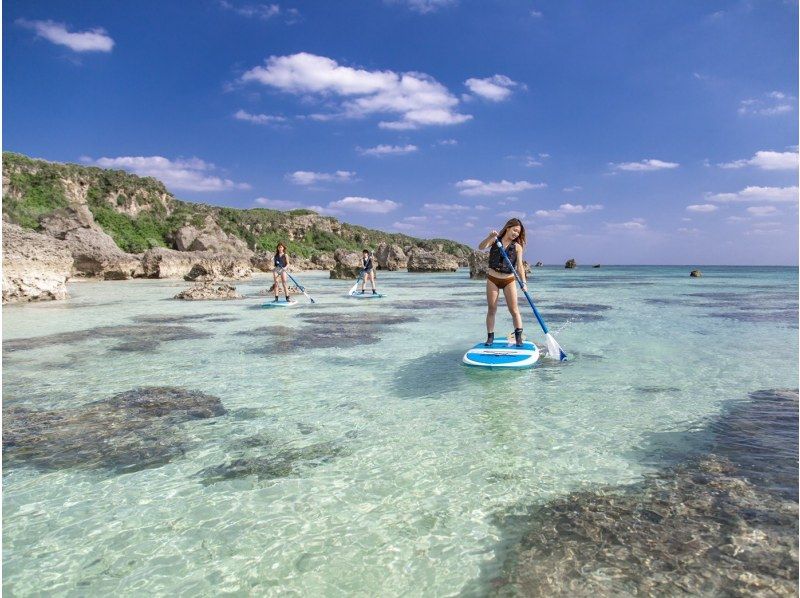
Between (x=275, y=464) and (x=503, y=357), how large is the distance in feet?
16.2

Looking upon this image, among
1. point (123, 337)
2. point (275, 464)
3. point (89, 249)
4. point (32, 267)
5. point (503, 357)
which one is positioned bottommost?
point (275, 464)

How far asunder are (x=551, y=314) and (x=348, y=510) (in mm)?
14827

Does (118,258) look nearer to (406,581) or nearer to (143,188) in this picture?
(143,188)

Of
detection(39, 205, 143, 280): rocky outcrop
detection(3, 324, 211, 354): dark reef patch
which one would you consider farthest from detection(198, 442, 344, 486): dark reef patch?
detection(39, 205, 143, 280): rocky outcrop

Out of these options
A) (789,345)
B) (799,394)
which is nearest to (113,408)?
(799,394)

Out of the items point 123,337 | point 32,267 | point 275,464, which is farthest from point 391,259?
point 275,464

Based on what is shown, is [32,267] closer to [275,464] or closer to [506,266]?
[506,266]

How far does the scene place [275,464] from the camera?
4594 mm

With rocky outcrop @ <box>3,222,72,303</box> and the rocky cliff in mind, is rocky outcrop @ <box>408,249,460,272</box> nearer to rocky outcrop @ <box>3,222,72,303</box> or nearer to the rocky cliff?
the rocky cliff

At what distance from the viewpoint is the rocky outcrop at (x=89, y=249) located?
1454 inches

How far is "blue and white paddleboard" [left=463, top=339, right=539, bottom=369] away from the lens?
26.8 feet

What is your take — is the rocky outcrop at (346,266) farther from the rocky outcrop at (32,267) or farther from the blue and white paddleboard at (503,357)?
the blue and white paddleboard at (503,357)

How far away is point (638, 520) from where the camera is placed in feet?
11.5

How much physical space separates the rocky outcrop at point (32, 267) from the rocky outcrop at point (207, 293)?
487cm
